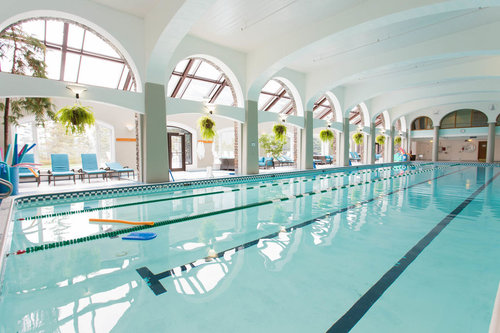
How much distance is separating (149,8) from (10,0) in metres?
2.52

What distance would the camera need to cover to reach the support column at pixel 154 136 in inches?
266

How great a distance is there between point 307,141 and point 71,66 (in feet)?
29.3

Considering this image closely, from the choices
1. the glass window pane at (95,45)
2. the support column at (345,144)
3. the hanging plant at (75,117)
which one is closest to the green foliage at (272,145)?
the support column at (345,144)

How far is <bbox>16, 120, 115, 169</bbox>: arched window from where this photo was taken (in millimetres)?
9758

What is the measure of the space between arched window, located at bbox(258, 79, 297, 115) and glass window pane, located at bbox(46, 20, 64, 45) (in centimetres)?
759

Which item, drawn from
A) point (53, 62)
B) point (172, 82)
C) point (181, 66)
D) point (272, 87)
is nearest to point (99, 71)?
point (53, 62)

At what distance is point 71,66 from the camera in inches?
330

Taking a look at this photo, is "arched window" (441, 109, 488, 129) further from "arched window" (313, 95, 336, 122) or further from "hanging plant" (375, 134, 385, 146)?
"arched window" (313, 95, 336, 122)

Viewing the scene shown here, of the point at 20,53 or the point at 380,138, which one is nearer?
the point at 20,53

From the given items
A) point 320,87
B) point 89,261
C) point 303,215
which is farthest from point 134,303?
point 320,87

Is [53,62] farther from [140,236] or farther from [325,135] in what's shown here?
[325,135]

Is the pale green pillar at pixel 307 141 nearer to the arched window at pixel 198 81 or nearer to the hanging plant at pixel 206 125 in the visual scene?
the arched window at pixel 198 81

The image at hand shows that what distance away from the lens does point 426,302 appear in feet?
6.19

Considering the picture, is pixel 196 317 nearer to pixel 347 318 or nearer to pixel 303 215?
pixel 347 318
